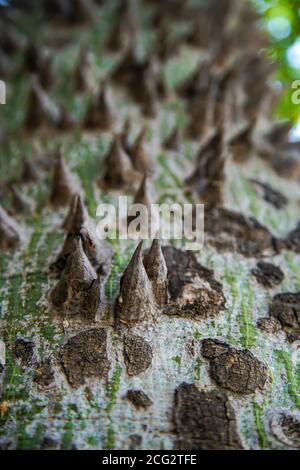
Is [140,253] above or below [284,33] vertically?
below

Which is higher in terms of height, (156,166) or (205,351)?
(156,166)

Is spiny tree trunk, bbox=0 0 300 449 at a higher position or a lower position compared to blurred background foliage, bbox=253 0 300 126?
lower

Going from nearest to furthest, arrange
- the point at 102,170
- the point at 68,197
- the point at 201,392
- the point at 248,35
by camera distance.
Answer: the point at 201,392 < the point at 68,197 < the point at 102,170 < the point at 248,35

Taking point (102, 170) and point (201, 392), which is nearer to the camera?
point (201, 392)

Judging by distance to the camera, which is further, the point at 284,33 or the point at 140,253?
the point at 284,33

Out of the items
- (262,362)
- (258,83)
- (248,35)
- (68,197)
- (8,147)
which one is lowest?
(262,362)

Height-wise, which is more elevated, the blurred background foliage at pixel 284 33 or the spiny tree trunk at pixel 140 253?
the blurred background foliage at pixel 284 33

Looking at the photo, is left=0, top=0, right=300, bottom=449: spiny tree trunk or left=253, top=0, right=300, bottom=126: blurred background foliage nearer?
left=0, top=0, right=300, bottom=449: spiny tree trunk

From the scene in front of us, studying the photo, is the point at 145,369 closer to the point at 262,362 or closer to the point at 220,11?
the point at 262,362

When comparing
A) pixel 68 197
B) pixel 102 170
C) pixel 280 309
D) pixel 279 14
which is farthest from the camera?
pixel 279 14

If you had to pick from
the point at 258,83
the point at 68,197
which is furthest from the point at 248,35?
the point at 68,197

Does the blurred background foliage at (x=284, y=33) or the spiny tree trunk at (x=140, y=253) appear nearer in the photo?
the spiny tree trunk at (x=140, y=253)
